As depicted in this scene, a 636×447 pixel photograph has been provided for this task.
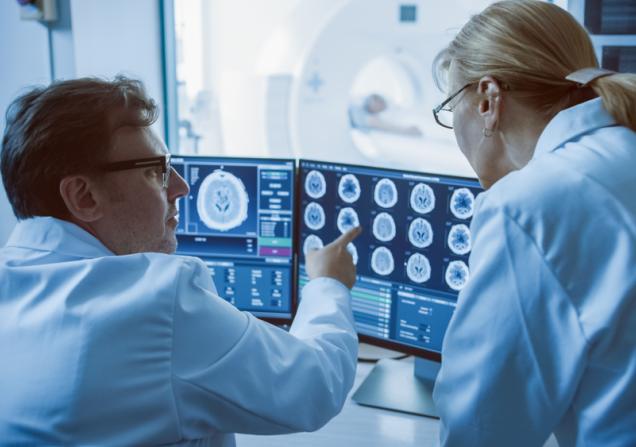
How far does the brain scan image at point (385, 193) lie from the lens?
4.99 feet

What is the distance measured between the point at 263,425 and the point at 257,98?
73.9 inches

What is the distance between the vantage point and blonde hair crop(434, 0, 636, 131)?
104cm

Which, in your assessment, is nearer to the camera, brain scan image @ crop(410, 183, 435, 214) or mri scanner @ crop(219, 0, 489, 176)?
brain scan image @ crop(410, 183, 435, 214)

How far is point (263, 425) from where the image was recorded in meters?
1.00

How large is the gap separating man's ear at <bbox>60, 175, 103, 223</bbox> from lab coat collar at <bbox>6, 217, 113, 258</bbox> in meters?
0.02

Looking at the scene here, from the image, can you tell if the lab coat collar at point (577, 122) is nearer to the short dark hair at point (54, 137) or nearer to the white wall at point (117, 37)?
the short dark hair at point (54, 137)

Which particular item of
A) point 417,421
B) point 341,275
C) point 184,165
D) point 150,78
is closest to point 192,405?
point 341,275

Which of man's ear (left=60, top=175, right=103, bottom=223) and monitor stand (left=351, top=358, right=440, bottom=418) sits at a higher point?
man's ear (left=60, top=175, right=103, bottom=223)

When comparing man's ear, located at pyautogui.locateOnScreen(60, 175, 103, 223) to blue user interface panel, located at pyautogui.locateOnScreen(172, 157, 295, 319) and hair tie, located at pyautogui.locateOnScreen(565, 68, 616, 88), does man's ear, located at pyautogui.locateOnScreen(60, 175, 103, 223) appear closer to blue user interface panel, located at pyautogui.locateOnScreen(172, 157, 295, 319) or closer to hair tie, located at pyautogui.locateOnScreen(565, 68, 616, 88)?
blue user interface panel, located at pyautogui.locateOnScreen(172, 157, 295, 319)

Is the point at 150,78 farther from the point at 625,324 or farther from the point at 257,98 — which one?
the point at 625,324

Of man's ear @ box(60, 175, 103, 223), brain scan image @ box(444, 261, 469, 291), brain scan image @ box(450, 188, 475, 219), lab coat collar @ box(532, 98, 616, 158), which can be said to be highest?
lab coat collar @ box(532, 98, 616, 158)

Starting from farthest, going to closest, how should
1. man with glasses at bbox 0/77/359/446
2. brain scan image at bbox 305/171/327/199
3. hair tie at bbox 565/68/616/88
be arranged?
1. brain scan image at bbox 305/171/327/199
2. hair tie at bbox 565/68/616/88
3. man with glasses at bbox 0/77/359/446

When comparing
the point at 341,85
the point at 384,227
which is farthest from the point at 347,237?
the point at 341,85

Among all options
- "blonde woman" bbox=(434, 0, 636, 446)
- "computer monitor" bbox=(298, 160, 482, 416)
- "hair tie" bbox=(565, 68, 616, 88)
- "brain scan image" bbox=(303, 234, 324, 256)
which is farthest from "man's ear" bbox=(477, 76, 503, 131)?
"brain scan image" bbox=(303, 234, 324, 256)
